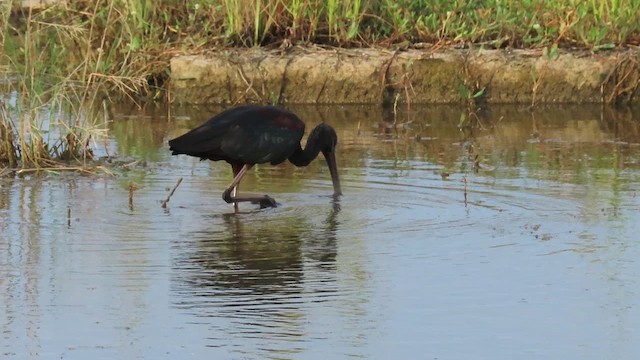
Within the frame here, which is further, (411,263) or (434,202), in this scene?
(434,202)

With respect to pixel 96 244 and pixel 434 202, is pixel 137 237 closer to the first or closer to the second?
pixel 96 244

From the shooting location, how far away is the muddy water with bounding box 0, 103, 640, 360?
6.11 m

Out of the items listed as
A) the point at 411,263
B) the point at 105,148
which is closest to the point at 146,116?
the point at 105,148

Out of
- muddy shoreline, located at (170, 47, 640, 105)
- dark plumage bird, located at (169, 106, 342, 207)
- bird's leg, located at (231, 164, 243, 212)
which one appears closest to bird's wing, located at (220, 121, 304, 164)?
dark plumage bird, located at (169, 106, 342, 207)

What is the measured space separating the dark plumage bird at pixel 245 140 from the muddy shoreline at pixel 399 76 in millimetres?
4380

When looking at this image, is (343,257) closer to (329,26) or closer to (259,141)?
(259,141)

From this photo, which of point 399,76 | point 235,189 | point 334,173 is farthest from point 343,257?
point 399,76

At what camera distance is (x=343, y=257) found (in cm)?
789

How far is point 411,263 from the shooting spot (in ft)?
25.1

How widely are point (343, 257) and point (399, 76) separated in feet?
22.5

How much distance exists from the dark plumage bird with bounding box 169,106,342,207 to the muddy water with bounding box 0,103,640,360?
0.26 metres

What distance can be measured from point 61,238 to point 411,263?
6.47 ft

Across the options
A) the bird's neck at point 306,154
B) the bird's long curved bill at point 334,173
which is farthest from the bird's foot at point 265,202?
the bird's neck at point 306,154

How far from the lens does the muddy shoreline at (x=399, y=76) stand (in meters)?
14.5
